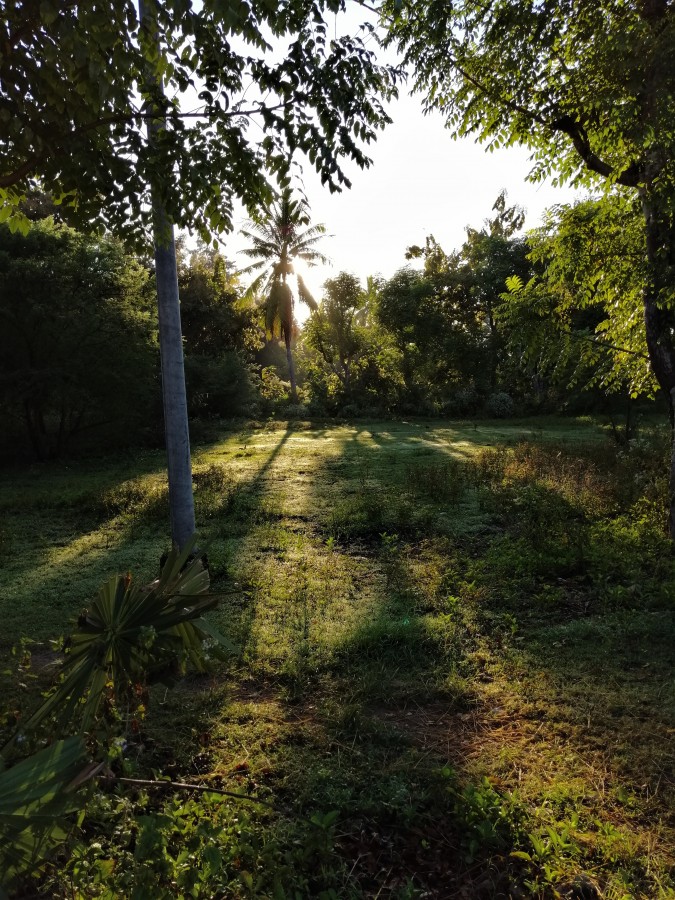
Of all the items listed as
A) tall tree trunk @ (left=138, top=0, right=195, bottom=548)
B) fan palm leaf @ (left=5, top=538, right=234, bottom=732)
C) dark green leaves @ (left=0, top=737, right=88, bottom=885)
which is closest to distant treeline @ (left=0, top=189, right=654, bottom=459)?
tall tree trunk @ (left=138, top=0, right=195, bottom=548)

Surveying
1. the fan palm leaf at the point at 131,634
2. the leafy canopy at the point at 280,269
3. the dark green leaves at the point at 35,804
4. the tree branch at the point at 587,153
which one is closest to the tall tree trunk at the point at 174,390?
the fan palm leaf at the point at 131,634

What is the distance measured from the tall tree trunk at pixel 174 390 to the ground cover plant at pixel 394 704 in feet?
1.41

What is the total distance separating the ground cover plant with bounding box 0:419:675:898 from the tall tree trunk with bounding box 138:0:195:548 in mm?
431

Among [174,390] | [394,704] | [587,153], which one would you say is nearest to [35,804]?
[394,704]

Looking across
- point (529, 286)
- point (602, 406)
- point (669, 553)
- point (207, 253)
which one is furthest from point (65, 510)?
point (207, 253)

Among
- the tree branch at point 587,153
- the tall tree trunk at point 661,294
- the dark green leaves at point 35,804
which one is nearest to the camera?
the dark green leaves at point 35,804

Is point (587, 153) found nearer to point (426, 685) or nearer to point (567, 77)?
point (567, 77)

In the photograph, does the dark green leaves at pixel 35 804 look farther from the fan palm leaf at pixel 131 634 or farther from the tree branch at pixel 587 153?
the tree branch at pixel 587 153

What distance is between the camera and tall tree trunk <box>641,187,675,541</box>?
6152 mm

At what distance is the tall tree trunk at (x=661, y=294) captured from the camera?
6.15 m

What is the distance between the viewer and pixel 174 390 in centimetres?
516

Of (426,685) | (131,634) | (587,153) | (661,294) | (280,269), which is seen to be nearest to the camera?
(131,634)

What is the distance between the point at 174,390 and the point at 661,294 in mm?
5164

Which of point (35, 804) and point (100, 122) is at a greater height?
point (100, 122)
